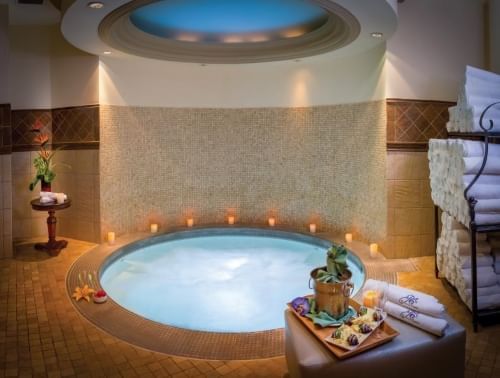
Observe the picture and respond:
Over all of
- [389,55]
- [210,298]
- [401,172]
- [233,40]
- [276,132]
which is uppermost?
[233,40]

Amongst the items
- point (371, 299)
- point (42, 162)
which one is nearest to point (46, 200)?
point (42, 162)

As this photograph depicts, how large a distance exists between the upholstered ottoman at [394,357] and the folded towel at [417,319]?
30mm

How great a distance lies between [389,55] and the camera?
4.75 m

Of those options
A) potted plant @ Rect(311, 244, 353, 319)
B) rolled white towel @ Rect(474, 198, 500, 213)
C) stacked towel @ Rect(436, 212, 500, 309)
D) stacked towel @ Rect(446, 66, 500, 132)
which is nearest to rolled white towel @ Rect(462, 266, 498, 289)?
stacked towel @ Rect(436, 212, 500, 309)

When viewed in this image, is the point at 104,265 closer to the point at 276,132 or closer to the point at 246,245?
the point at 246,245

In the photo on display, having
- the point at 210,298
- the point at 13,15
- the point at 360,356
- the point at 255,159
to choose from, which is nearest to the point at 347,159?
the point at 255,159

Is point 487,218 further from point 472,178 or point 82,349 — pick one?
point 82,349

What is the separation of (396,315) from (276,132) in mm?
4297

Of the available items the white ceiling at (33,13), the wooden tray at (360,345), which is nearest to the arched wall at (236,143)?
the white ceiling at (33,13)

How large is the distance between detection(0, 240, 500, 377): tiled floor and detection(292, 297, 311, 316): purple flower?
467mm

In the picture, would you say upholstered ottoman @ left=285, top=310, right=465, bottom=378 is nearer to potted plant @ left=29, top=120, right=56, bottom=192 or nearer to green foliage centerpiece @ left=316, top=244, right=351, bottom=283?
green foliage centerpiece @ left=316, top=244, right=351, bottom=283

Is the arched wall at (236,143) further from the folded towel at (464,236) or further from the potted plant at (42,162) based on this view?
the folded towel at (464,236)

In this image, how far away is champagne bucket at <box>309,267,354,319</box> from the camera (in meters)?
2.36

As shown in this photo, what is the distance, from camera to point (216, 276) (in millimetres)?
5020
